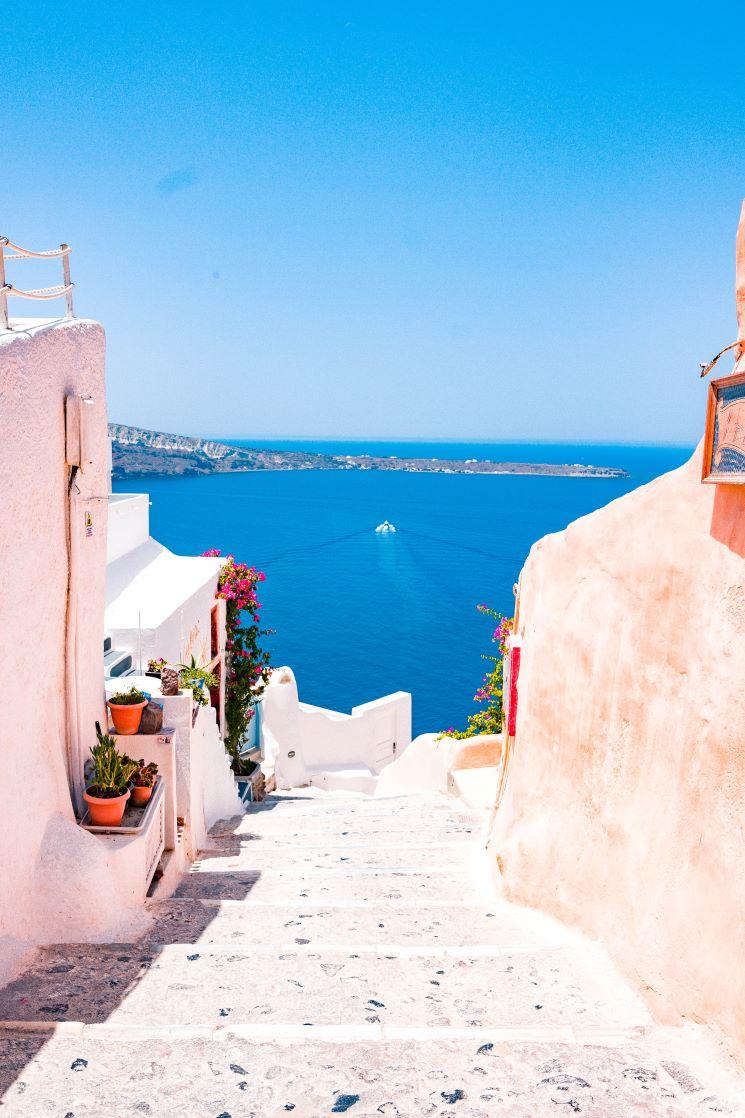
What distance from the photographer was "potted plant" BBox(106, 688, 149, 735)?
6.63m

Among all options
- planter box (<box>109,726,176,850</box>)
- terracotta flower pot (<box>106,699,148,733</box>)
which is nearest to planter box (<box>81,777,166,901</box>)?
planter box (<box>109,726,176,850</box>)

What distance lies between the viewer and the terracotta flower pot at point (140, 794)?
19.9 ft

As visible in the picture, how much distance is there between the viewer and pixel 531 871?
20.1ft

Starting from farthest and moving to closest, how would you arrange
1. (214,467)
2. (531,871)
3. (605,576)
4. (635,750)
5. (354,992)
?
(214,467), (531,871), (605,576), (635,750), (354,992)

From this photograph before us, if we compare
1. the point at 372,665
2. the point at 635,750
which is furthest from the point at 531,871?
the point at 372,665

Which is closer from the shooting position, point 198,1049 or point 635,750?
point 198,1049

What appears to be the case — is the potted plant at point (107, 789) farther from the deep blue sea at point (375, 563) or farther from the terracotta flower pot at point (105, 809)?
the deep blue sea at point (375, 563)

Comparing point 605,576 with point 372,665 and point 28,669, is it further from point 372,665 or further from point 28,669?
point 372,665

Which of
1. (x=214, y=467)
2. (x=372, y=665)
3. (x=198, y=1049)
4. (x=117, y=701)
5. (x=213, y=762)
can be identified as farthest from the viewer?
(x=214, y=467)

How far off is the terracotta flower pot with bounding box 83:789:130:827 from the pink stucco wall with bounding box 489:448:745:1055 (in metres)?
3.09

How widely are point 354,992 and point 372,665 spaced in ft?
155

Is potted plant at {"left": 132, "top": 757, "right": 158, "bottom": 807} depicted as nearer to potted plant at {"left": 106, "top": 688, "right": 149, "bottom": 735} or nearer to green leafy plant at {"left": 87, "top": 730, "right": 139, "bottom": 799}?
green leafy plant at {"left": 87, "top": 730, "right": 139, "bottom": 799}

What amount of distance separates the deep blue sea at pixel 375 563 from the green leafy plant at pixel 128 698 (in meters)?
36.4

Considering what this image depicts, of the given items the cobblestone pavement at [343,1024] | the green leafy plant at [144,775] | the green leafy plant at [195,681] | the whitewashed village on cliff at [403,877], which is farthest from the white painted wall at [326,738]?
the cobblestone pavement at [343,1024]
